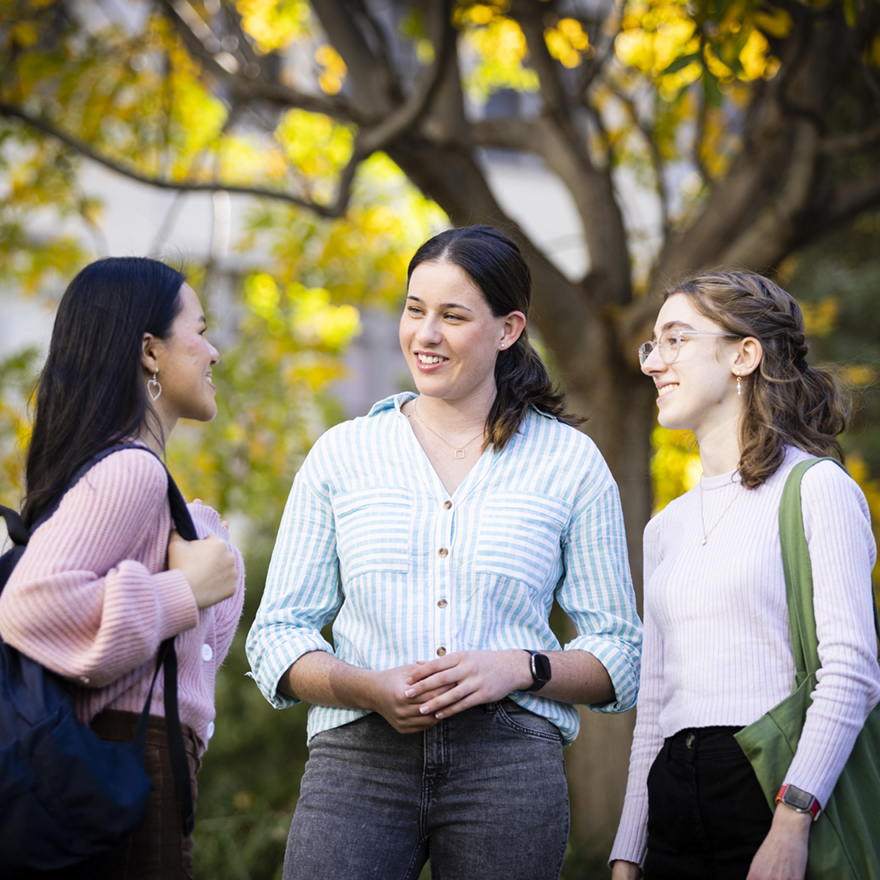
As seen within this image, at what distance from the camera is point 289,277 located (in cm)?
717

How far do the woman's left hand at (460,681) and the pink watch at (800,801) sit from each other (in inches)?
23.1

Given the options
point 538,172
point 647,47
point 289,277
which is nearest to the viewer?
point 647,47

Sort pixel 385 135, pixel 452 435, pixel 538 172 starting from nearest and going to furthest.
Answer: pixel 452 435 < pixel 385 135 < pixel 538 172

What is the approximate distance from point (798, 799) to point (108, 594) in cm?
140

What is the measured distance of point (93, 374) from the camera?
2121 millimetres

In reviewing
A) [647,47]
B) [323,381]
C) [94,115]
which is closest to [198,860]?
[323,381]

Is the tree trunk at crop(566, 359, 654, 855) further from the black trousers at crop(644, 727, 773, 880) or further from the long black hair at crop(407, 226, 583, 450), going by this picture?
the black trousers at crop(644, 727, 773, 880)

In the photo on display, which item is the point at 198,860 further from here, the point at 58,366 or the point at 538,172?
the point at 538,172

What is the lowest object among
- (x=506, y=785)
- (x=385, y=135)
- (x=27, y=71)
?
(x=506, y=785)

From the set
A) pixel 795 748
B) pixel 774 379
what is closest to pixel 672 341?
pixel 774 379

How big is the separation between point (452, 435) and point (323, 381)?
497 centimetres

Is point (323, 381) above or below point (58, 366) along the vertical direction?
above

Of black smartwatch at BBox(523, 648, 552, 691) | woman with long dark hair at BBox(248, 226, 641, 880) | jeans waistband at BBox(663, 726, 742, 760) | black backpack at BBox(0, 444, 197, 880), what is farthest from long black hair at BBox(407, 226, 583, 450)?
black backpack at BBox(0, 444, 197, 880)

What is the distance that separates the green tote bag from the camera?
6.60 feet
